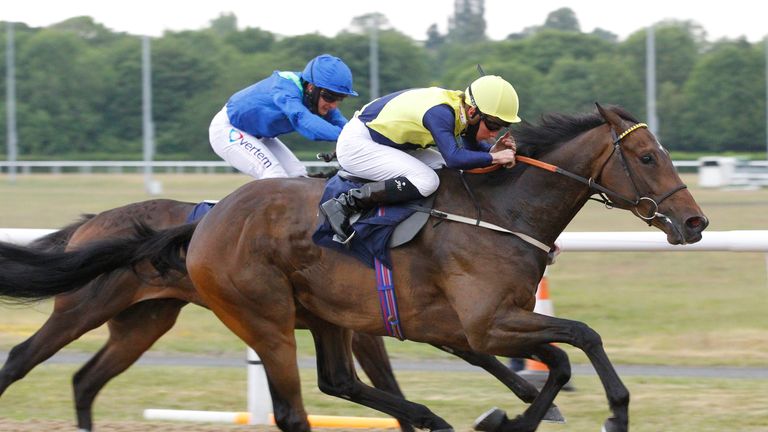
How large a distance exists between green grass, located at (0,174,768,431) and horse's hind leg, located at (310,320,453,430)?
0.76 meters

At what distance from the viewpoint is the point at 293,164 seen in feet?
21.1

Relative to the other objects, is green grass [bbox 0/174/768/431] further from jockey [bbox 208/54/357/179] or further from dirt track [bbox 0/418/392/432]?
jockey [bbox 208/54/357/179]

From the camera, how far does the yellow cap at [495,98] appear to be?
195 inches

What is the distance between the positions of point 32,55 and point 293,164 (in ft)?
122

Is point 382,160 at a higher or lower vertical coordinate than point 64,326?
higher

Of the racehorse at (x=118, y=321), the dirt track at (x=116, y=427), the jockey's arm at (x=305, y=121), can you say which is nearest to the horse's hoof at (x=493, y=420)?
the racehorse at (x=118, y=321)

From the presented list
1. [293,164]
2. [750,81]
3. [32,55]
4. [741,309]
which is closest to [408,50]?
[750,81]

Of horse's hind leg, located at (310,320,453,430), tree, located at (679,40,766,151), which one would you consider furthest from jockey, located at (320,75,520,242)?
tree, located at (679,40,766,151)

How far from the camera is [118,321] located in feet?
19.8

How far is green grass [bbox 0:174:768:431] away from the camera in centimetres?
648

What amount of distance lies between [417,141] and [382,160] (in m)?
0.18

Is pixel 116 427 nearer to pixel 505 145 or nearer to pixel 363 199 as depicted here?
pixel 363 199

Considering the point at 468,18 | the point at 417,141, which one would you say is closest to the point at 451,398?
the point at 417,141

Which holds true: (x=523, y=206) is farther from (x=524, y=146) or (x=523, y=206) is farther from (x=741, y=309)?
(x=741, y=309)
